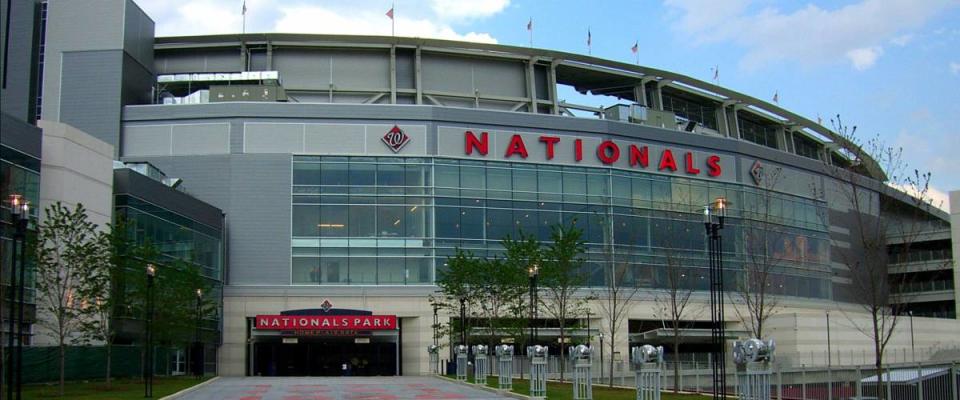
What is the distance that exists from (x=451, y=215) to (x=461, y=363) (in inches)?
933

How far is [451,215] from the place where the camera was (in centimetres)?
7844

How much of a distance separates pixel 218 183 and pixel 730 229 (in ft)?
134

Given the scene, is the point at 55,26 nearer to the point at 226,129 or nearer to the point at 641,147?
the point at 226,129

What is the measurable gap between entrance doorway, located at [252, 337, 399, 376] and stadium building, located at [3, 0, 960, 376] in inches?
6.0

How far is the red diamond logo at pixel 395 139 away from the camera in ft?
256

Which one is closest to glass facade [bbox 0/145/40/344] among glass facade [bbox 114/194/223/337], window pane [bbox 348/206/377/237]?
glass facade [bbox 114/194/223/337]

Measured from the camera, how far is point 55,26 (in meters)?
75.2

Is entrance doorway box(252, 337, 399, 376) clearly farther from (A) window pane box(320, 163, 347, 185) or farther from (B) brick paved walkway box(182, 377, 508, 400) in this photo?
(B) brick paved walkway box(182, 377, 508, 400)

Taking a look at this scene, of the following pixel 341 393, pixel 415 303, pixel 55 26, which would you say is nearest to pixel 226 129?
pixel 55 26

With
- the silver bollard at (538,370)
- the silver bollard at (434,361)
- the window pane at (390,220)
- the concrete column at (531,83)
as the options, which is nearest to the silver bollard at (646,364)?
the silver bollard at (538,370)

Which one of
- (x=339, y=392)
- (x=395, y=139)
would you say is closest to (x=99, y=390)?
(x=339, y=392)

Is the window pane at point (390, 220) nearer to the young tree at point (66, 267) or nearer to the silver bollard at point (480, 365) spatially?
Answer: the silver bollard at point (480, 365)

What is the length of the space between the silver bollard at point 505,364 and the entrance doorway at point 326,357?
33.9 m

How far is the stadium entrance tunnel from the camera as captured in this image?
74.6 m
